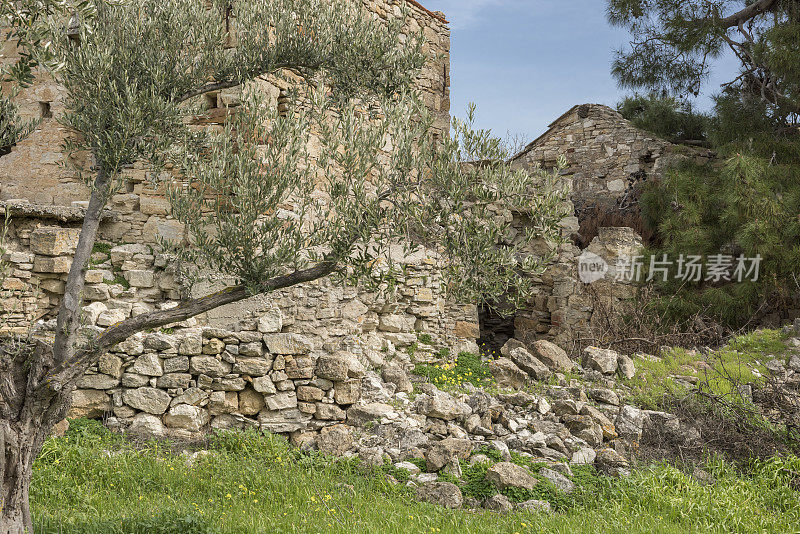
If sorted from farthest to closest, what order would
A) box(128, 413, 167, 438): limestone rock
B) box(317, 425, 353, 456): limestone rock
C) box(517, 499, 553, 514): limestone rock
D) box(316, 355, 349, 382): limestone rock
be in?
1. box(316, 355, 349, 382): limestone rock
2. box(128, 413, 167, 438): limestone rock
3. box(317, 425, 353, 456): limestone rock
4. box(517, 499, 553, 514): limestone rock

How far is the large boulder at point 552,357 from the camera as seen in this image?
9766mm

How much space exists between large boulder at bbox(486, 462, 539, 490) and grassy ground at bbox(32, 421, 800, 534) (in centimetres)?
15

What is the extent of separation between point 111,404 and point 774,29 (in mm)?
13638

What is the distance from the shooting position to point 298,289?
8.69 m

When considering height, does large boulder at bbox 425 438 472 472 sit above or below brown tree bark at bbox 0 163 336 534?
below

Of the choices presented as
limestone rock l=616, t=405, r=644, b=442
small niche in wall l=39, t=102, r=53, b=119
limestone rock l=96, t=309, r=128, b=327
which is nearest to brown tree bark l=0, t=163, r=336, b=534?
limestone rock l=96, t=309, r=128, b=327

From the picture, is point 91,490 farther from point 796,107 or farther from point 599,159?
point 599,159

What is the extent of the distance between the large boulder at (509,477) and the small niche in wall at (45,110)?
880 cm

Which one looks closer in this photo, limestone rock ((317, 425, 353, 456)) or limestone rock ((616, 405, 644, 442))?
limestone rock ((317, 425, 353, 456))

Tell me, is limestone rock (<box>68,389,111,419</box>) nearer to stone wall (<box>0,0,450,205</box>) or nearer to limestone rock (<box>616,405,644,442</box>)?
stone wall (<box>0,0,450,205</box>)

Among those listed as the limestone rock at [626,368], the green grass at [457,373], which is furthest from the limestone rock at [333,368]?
the limestone rock at [626,368]

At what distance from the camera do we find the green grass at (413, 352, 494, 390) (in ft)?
30.5

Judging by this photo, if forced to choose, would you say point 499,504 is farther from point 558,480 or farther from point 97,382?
point 97,382

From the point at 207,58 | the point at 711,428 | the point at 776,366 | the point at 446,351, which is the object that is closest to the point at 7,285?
the point at 207,58
